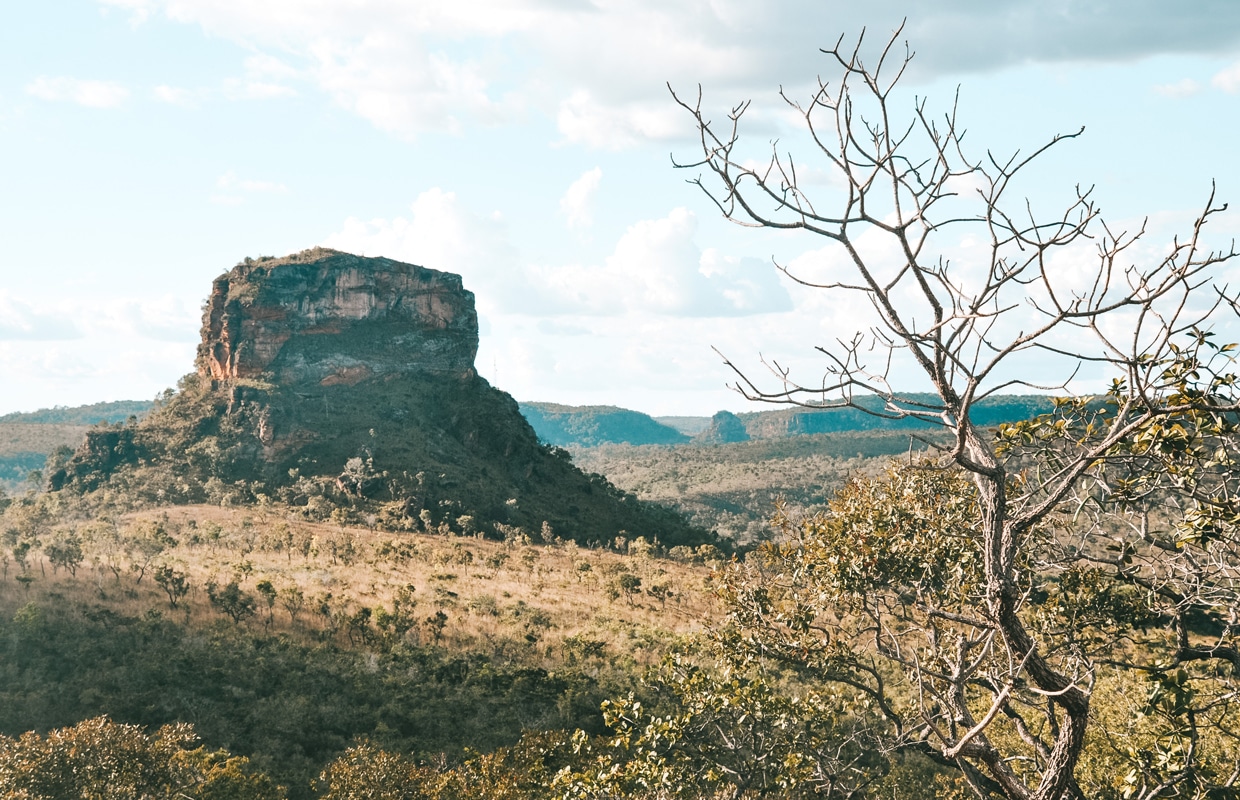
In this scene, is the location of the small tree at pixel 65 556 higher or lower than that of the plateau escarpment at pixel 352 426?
lower

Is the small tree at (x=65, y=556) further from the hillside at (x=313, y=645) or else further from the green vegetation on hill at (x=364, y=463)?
the green vegetation on hill at (x=364, y=463)

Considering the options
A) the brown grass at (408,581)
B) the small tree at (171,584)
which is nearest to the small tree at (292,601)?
the brown grass at (408,581)

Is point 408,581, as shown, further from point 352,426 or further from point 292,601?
point 352,426

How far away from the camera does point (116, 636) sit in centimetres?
2472

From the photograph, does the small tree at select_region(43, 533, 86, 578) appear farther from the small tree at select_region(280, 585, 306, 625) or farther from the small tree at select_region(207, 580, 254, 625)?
the small tree at select_region(280, 585, 306, 625)

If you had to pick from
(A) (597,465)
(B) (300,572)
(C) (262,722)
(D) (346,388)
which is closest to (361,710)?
(C) (262,722)

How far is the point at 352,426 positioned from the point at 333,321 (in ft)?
48.2

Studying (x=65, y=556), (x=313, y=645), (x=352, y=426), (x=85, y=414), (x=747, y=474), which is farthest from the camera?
(x=85, y=414)

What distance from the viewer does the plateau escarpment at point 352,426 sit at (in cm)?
6656

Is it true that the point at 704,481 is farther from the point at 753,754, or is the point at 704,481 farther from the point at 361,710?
the point at 753,754

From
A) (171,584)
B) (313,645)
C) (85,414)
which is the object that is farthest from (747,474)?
(85,414)

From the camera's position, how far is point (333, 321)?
8562 cm

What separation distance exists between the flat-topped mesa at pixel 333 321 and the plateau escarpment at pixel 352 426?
139 millimetres

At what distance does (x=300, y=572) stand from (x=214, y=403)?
153ft
